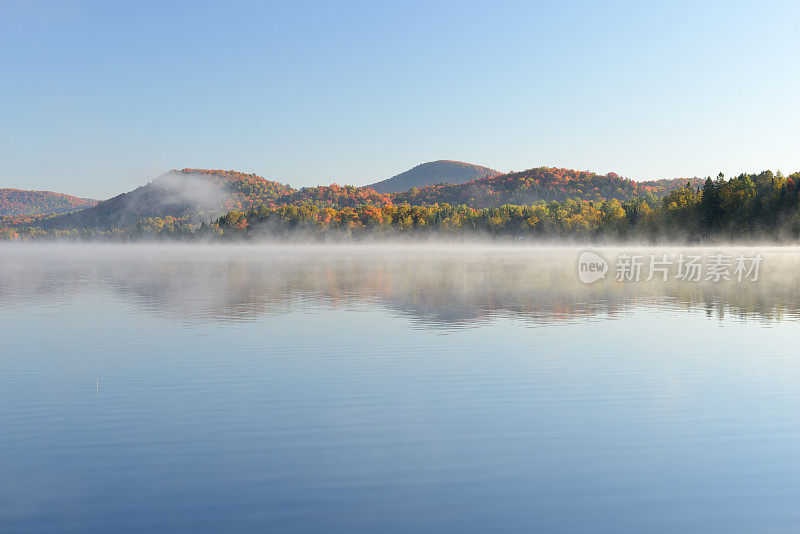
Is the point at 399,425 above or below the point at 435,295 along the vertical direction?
above

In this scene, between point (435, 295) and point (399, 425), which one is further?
point (435, 295)

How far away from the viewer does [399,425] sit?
50.0 ft

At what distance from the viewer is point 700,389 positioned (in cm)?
1898

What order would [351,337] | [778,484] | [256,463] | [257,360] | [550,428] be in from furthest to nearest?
1. [351,337]
2. [257,360]
3. [550,428]
4. [256,463]
5. [778,484]

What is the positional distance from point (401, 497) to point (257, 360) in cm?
1272

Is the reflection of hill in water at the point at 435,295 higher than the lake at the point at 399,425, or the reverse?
the lake at the point at 399,425

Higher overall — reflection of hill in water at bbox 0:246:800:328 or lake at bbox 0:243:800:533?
lake at bbox 0:243:800:533

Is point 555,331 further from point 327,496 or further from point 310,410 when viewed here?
point 327,496

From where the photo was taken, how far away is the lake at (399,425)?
10719mm

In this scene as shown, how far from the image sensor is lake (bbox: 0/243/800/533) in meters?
10.7

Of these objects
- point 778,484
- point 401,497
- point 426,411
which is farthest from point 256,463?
point 778,484

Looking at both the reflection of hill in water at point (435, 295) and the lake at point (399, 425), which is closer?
the lake at point (399, 425)

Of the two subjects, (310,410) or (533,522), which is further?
(310,410)

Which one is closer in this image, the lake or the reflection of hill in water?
the lake
